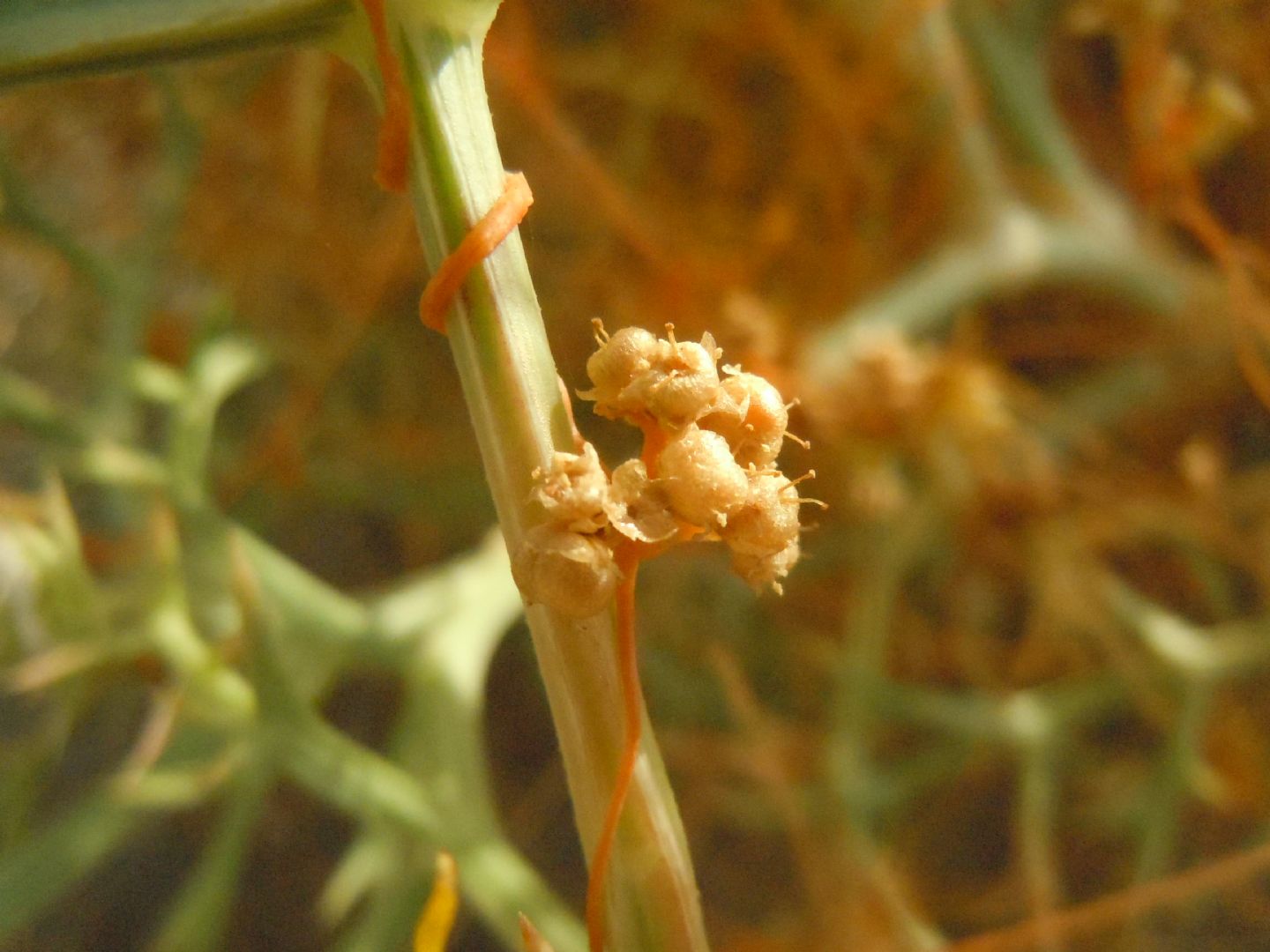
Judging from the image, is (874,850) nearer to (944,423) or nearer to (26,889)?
(944,423)

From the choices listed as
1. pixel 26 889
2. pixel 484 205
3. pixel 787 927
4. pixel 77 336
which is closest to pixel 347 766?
pixel 26 889

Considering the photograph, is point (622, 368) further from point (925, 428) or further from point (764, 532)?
point (925, 428)

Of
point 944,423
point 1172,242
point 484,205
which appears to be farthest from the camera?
point 1172,242

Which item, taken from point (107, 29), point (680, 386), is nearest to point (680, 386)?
point (680, 386)

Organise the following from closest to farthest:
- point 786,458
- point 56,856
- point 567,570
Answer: point 567,570 < point 56,856 < point 786,458

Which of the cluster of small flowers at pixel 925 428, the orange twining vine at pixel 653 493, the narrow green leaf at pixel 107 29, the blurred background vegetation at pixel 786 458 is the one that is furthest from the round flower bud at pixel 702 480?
the cluster of small flowers at pixel 925 428

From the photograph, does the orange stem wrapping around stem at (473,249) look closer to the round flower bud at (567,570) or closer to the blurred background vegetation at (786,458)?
the round flower bud at (567,570)

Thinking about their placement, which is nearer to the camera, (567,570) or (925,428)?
(567,570)

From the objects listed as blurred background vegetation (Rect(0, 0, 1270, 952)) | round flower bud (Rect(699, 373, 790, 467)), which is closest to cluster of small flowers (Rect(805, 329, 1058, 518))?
blurred background vegetation (Rect(0, 0, 1270, 952))
